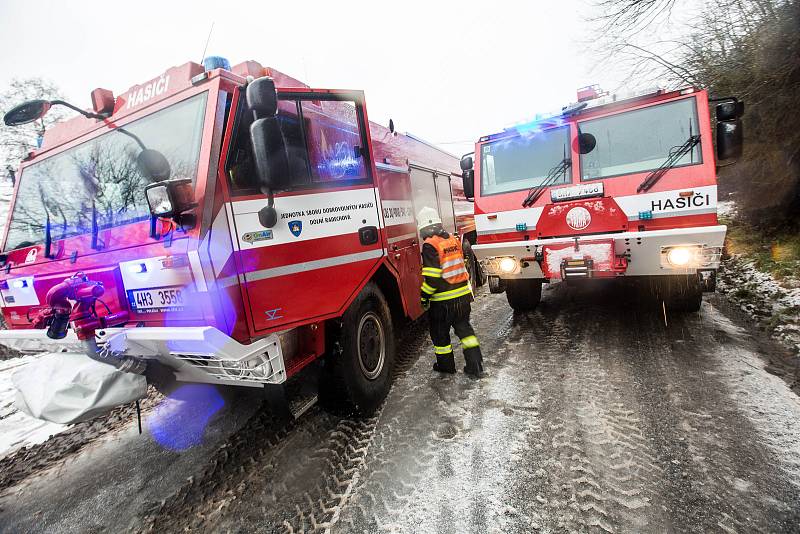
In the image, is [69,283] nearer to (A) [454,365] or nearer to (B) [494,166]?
(A) [454,365]

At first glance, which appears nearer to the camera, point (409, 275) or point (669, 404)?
point (669, 404)

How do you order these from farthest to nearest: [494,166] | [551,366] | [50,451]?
[494,166] < [551,366] < [50,451]

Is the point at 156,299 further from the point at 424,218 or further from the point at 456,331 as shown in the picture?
the point at 424,218

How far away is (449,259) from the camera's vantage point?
3895 mm

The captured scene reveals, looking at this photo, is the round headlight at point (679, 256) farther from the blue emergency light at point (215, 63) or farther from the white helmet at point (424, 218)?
the blue emergency light at point (215, 63)

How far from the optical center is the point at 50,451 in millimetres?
3439

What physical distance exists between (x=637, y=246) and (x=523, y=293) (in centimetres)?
176

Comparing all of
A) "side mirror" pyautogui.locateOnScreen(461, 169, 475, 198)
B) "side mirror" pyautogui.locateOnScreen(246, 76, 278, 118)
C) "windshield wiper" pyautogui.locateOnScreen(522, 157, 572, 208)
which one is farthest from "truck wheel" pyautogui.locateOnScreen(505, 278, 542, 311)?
"side mirror" pyautogui.locateOnScreen(246, 76, 278, 118)

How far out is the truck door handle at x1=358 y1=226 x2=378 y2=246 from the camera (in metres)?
3.23

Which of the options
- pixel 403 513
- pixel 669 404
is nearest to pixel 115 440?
pixel 403 513

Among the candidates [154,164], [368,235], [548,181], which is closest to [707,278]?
[548,181]

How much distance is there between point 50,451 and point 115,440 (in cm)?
55

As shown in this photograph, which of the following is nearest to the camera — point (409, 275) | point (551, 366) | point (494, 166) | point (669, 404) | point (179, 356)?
point (179, 356)

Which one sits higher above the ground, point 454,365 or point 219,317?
point 219,317
